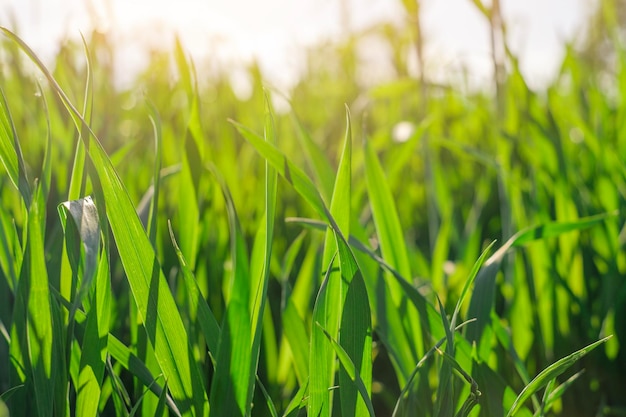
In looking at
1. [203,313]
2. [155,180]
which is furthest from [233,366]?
[155,180]

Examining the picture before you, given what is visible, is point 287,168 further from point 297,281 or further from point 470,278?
point 297,281

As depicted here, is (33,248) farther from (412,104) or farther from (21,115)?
(412,104)

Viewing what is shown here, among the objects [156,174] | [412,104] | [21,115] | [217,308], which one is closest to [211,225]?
[217,308]

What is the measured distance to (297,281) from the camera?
64 centimetres

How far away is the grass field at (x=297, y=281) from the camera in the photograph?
1.17ft

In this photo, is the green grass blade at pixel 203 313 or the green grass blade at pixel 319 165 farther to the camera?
the green grass blade at pixel 319 165

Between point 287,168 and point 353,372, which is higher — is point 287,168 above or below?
above

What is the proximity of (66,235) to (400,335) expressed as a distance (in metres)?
0.26

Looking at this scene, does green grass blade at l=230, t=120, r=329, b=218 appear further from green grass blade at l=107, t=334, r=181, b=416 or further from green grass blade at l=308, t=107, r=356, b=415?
green grass blade at l=107, t=334, r=181, b=416

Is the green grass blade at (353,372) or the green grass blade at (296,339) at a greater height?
the green grass blade at (353,372)

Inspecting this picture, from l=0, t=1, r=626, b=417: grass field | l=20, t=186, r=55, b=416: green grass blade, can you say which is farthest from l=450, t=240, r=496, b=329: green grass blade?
l=20, t=186, r=55, b=416: green grass blade

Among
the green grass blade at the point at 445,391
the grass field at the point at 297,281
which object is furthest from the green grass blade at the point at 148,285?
the green grass blade at the point at 445,391

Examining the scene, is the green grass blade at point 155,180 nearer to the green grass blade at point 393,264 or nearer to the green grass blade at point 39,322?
the green grass blade at point 39,322

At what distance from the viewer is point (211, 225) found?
2.26 ft
